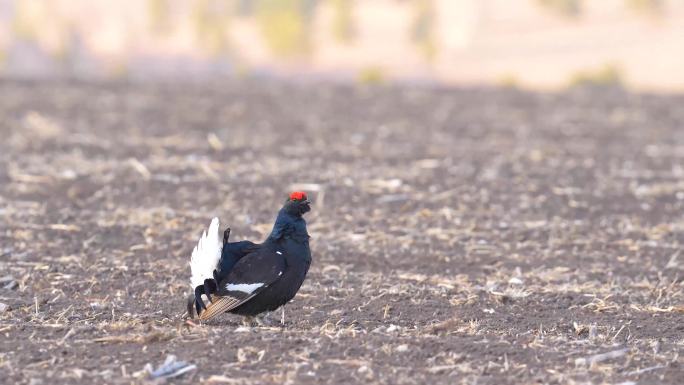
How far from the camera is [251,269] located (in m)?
7.34

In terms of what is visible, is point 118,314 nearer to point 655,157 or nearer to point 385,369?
point 385,369

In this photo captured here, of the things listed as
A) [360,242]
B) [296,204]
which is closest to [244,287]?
[296,204]

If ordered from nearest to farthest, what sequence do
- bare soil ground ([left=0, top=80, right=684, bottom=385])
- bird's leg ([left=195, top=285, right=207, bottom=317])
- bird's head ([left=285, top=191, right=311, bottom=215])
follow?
bare soil ground ([left=0, top=80, right=684, bottom=385])
bird's leg ([left=195, top=285, right=207, bottom=317])
bird's head ([left=285, top=191, right=311, bottom=215])

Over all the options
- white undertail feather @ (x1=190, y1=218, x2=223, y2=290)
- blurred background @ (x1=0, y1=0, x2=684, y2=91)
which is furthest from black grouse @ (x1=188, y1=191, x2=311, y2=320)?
blurred background @ (x1=0, y1=0, x2=684, y2=91)

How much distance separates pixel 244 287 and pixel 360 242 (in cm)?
363

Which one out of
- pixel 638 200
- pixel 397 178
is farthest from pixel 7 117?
pixel 638 200

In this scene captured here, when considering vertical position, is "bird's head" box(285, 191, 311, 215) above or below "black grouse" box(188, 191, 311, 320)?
above

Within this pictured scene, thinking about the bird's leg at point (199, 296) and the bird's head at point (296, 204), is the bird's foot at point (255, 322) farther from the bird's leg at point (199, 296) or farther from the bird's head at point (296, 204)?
the bird's head at point (296, 204)

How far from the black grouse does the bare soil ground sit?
20 centimetres

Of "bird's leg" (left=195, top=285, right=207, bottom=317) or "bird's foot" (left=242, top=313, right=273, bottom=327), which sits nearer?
"bird's leg" (left=195, top=285, right=207, bottom=317)

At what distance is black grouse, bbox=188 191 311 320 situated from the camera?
7.20 metres

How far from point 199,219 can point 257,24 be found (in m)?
62.1

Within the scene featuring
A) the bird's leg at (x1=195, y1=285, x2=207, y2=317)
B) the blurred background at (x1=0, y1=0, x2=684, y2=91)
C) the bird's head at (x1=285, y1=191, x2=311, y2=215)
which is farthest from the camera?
the blurred background at (x1=0, y1=0, x2=684, y2=91)

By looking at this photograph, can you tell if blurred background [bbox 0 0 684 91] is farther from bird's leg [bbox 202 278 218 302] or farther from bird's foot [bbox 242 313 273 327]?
bird's leg [bbox 202 278 218 302]
